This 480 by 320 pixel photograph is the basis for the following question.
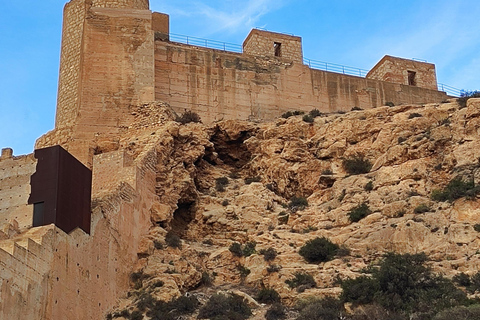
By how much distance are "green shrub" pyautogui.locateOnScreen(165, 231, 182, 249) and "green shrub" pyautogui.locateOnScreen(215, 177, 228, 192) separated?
3.54m

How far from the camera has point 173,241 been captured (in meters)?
31.9

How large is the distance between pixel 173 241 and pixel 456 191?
937 centimetres

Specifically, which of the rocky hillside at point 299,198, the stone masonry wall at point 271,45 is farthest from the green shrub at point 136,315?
the stone masonry wall at point 271,45

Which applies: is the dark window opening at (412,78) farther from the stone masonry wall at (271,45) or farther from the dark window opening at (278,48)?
the dark window opening at (278,48)

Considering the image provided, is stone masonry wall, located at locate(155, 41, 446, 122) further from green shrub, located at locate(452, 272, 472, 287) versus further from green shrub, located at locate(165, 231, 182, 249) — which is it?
green shrub, located at locate(452, 272, 472, 287)

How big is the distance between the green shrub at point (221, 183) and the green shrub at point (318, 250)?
529 cm

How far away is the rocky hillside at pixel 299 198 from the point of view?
98.2 ft

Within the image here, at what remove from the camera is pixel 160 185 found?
111 feet

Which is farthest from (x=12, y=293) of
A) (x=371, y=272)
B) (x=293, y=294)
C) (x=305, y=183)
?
(x=305, y=183)

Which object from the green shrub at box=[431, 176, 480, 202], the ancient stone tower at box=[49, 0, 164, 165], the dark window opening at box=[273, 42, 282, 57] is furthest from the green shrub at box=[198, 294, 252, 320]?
the dark window opening at box=[273, 42, 282, 57]

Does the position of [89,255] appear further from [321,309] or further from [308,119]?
[308,119]

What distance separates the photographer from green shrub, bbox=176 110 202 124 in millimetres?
36744

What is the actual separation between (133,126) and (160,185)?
3.35 meters

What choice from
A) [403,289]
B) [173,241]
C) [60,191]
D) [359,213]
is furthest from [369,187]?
[60,191]
